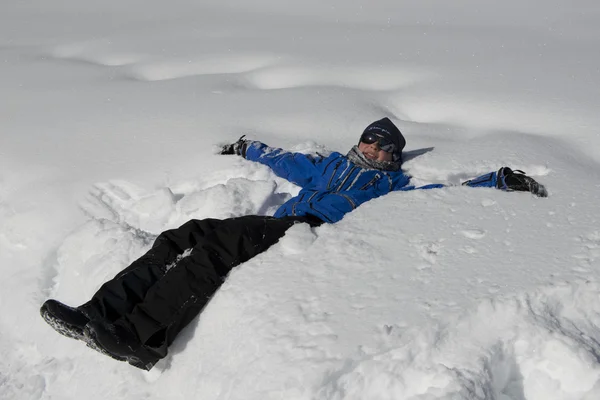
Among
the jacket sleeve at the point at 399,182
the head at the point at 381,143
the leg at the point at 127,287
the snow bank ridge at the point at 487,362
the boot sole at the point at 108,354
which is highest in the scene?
the head at the point at 381,143

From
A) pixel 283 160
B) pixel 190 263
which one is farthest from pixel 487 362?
pixel 283 160

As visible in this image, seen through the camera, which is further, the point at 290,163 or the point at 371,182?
the point at 290,163

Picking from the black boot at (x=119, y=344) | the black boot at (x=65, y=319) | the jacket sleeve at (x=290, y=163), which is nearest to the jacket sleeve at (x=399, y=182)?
the jacket sleeve at (x=290, y=163)

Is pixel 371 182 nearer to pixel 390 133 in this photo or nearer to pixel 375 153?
pixel 375 153

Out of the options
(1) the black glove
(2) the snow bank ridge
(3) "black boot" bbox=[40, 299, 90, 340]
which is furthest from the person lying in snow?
(2) the snow bank ridge

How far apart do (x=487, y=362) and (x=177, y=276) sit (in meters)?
1.01

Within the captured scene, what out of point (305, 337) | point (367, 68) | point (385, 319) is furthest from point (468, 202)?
point (367, 68)

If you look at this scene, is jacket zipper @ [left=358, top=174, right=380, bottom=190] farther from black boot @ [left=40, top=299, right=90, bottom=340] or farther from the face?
black boot @ [left=40, top=299, right=90, bottom=340]

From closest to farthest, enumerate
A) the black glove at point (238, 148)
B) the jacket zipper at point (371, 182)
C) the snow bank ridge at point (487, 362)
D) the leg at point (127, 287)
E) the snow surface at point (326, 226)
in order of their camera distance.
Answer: the snow bank ridge at point (487, 362)
the snow surface at point (326, 226)
the leg at point (127, 287)
the jacket zipper at point (371, 182)
the black glove at point (238, 148)

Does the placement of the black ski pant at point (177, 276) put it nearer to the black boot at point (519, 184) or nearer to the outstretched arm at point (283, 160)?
the outstretched arm at point (283, 160)

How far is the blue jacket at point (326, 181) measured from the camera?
233 centimetres

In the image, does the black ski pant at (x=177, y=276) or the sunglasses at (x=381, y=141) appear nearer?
the black ski pant at (x=177, y=276)

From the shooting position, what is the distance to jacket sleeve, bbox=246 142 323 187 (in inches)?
105

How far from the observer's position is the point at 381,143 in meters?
2.66
